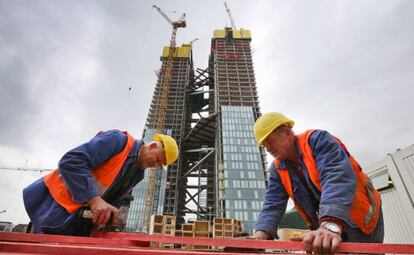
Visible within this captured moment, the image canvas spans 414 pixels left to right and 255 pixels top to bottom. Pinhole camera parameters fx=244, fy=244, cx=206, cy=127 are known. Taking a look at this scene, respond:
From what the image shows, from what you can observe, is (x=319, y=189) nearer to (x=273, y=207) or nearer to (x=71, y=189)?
(x=273, y=207)

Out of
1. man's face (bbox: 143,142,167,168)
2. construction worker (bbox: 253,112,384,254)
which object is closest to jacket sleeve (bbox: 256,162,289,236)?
construction worker (bbox: 253,112,384,254)

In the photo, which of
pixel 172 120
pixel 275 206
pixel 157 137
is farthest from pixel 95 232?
pixel 172 120

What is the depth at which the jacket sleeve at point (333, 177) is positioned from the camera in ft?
4.95

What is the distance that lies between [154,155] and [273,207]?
1.37 m

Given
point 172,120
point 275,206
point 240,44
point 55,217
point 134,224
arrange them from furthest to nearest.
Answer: point 240,44 < point 172,120 < point 134,224 < point 275,206 < point 55,217

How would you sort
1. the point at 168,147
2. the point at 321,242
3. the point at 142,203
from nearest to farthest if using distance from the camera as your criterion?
the point at 321,242, the point at 168,147, the point at 142,203

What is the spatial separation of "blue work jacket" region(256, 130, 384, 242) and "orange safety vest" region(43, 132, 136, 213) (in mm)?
1482

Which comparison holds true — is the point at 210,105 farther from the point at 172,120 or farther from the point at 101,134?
the point at 101,134

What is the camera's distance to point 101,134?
91.0 inches

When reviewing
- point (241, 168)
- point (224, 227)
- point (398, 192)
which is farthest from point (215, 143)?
point (398, 192)

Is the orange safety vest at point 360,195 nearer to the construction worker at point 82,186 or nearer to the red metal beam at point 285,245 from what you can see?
the red metal beam at point 285,245

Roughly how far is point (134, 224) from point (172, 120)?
24.2 meters

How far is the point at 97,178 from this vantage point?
2203mm

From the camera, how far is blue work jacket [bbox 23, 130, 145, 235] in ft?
6.23
